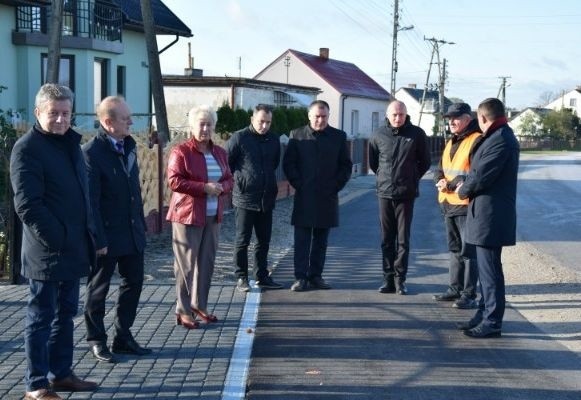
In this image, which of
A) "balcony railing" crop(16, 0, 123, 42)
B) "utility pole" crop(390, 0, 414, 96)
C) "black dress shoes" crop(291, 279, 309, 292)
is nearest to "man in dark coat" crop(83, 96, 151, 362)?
"black dress shoes" crop(291, 279, 309, 292)

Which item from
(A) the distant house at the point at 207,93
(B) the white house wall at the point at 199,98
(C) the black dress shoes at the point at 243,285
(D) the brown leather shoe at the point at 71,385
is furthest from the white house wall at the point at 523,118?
(D) the brown leather shoe at the point at 71,385

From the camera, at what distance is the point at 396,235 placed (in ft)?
30.3

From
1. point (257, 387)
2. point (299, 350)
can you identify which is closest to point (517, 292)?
point (299, 350)

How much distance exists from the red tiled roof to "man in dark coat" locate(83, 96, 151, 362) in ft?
154

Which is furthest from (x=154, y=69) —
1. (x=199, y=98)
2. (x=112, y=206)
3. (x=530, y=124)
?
(x=530, y=124)

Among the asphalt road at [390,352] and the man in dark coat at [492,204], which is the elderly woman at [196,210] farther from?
the man in dark coat at [492,204]

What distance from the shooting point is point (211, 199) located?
297 inches

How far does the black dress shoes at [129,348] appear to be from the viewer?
650cm

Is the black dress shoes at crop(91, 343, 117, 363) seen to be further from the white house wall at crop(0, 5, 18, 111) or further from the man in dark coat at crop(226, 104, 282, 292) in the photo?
the white house wall at crop(0, 5, 18, 111)

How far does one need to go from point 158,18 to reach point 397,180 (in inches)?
969

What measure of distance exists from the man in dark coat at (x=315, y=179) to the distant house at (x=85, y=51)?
14.8 meters

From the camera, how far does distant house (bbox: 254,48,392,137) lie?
5275 cm

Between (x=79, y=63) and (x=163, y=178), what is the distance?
14.3 metres

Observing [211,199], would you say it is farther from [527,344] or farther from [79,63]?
[79,63]
